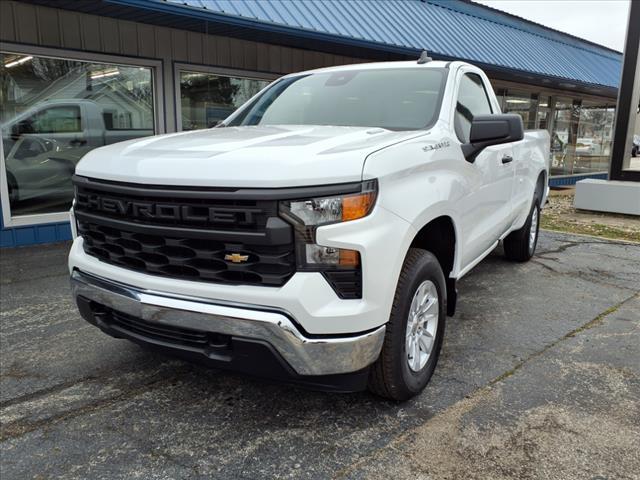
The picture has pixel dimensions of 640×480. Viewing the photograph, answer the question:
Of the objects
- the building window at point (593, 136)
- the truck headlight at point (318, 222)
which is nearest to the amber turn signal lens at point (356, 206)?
the truck headlight at point (318, 222)

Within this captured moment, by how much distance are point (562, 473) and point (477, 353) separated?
134cm

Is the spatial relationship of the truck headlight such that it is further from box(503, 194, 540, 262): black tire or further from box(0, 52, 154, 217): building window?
box(0, 52, 154, 217): building window

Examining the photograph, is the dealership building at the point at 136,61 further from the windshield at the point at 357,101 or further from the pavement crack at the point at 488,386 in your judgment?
the pavement crack at the point at 488,386

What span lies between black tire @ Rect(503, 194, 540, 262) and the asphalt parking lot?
1.63 meters

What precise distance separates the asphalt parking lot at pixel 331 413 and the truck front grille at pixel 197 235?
0.87m

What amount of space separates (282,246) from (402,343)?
843 millimetres

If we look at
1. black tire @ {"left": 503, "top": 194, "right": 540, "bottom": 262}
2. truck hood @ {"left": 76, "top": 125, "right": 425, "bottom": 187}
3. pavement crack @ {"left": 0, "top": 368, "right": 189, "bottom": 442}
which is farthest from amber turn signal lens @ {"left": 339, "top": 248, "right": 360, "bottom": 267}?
black tire @ {"left": 503, "top": 194, "right": 540, "bottom": 262}

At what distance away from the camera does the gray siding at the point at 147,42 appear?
6605mm

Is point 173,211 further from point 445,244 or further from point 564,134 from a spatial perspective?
point 564,134

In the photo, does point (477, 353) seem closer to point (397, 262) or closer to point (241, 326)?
point (397, 262)

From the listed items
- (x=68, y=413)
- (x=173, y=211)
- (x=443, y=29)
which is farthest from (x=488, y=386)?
(x=443, y=29)

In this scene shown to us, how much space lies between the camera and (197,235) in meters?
2.50

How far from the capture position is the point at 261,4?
7.26 metres

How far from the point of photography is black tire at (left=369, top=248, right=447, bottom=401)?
270 centimetres
